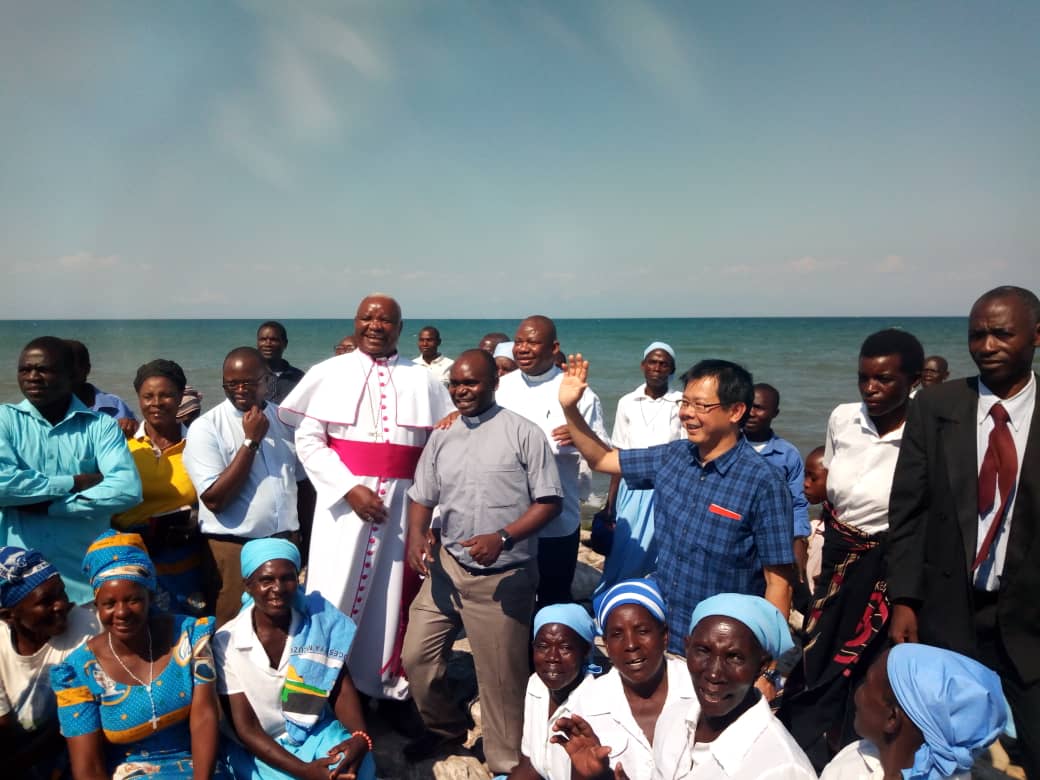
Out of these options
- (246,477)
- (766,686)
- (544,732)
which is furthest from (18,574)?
(766,686)

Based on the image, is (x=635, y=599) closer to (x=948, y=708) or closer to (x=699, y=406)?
(x=699, y=406)

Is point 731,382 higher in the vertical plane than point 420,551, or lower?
higher

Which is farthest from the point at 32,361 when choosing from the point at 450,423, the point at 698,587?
the point at 698,587

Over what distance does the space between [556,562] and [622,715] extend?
2.01 metres

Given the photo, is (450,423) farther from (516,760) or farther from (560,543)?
(516,760)

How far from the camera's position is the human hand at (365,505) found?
4035 mm

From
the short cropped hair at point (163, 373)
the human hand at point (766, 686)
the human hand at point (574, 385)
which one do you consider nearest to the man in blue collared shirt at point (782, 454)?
the human hand at point (574, 385)

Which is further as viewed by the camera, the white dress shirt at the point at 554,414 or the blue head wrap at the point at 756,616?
the white dress shirt at the point at 554,414

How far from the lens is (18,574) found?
3078mm

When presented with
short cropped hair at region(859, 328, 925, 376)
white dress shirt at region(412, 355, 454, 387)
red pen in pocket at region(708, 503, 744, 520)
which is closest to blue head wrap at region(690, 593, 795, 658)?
red pen in pocket at region(708, 503, 744, 520)

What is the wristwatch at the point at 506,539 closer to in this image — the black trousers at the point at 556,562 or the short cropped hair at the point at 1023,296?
the black trousers at the point at 556,562

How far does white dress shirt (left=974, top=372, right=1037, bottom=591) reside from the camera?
2.89 m

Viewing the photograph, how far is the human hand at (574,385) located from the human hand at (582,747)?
160 centimetres

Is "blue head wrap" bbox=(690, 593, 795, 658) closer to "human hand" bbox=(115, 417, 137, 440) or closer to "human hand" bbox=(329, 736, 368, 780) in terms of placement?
"human hand" bbox=(329, 736, 368, 780)
